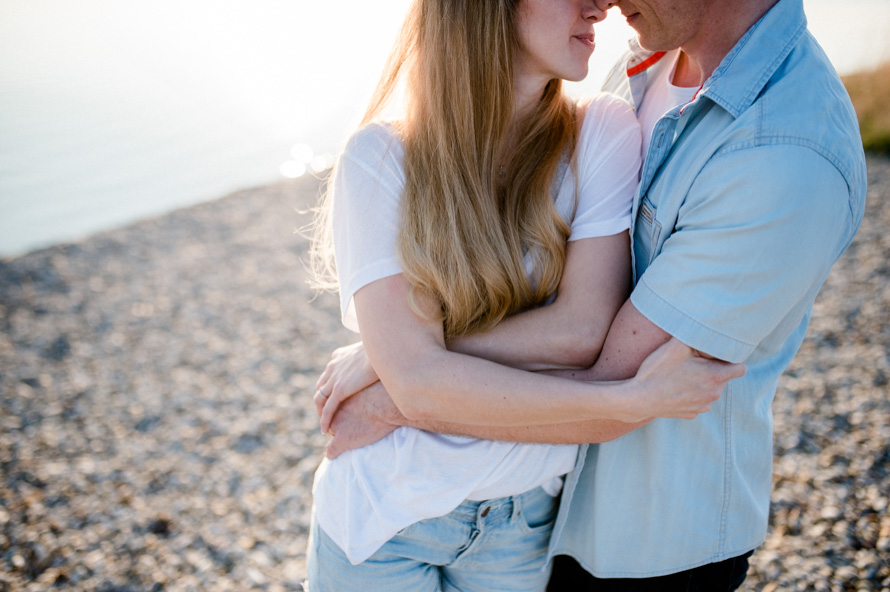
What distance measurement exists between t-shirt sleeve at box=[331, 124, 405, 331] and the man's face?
71cm

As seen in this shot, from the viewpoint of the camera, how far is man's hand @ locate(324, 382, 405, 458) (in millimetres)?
1766

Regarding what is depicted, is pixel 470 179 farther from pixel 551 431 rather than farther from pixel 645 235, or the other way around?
pixel 551 431

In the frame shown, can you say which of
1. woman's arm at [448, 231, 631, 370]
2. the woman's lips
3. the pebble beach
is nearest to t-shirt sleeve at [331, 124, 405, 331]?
woman's arm at [448, 231, 631, 370]

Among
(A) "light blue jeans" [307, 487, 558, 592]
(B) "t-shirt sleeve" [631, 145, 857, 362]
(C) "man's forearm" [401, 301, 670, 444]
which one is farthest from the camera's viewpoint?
(A) "light blue jeans" [307, 487, 558, 592]

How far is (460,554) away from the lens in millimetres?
1804

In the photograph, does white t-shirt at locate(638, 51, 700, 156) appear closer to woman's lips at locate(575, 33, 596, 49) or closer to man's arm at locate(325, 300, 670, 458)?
woman's lips at locate(575, 33, 596, 49)

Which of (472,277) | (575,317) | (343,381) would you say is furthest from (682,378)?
(343,381)

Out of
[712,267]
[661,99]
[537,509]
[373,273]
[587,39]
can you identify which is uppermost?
[587,39]

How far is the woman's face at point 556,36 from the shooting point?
1689 mm

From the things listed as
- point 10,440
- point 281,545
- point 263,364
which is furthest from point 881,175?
point 10,440

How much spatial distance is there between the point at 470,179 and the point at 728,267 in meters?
0.70

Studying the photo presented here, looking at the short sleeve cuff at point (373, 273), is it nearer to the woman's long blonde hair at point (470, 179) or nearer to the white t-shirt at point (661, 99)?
the woman's long blonde hair at point (470, 179)

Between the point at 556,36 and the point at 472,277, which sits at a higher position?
the point at 556,36

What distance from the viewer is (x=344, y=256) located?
5.56 ft
